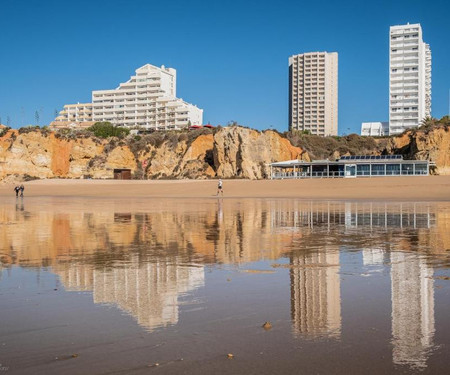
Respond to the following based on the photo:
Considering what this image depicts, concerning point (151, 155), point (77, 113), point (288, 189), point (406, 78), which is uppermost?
point (406, 78)

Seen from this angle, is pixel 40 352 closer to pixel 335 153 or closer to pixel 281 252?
pixel 281 252

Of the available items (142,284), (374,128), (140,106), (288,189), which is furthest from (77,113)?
(142,284)

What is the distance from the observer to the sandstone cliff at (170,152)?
233ft

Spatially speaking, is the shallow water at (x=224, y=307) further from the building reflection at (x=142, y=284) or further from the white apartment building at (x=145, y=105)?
the white apartment building at (x=145, y=105)

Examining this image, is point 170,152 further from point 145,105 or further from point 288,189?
point 145,105

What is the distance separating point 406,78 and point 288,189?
425 feet

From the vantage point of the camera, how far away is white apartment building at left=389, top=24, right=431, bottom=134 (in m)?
159

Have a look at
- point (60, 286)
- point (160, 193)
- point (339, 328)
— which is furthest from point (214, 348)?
point (160, 193)

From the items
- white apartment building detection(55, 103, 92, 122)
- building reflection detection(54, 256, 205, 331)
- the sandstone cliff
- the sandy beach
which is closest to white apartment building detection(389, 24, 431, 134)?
the sandstone cliff

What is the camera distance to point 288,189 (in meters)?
48.0

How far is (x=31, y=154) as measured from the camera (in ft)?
245

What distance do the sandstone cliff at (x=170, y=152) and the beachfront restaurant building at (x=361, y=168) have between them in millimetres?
5935

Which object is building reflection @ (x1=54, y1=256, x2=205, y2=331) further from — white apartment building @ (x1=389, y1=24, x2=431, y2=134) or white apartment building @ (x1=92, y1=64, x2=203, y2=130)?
white apartment building @ (x1=389, y1=24, x2=431, y2=134)

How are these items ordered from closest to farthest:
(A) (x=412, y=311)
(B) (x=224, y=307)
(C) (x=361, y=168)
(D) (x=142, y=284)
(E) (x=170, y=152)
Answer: (A) (x=412, y=311)
(B) (x=224, y=307)
(D) (x=142, y=284)
(C) (x=361, y=168)
(E) (x=170, y=152)
